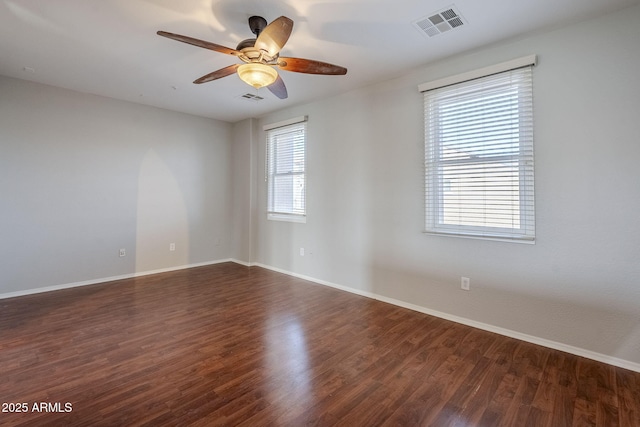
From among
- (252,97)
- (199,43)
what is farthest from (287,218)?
(199,43)

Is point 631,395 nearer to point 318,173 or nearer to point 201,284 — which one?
point 318,173

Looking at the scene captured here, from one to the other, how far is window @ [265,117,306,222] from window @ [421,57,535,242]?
Answer: 2031 millimetres

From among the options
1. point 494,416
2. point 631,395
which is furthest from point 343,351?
point 631,395

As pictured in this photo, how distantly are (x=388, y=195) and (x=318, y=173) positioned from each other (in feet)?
4.00

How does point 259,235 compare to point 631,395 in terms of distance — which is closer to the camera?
point 631,395

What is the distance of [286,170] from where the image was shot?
482cm

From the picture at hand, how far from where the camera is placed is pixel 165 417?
160cm

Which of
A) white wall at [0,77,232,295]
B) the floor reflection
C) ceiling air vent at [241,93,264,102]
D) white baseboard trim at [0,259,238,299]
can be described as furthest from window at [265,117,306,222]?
the floor reflection

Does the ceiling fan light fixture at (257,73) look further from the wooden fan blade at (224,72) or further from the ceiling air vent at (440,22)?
the ceiling air vent at (440,22)

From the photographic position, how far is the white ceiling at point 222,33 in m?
2.17

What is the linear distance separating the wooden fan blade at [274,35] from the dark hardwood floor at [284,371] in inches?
89.3

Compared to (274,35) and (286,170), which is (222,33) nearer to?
(274,35)

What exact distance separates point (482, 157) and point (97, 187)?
4924 millimetres

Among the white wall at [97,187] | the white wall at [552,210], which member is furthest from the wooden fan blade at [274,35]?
the white wall at [97,187]
